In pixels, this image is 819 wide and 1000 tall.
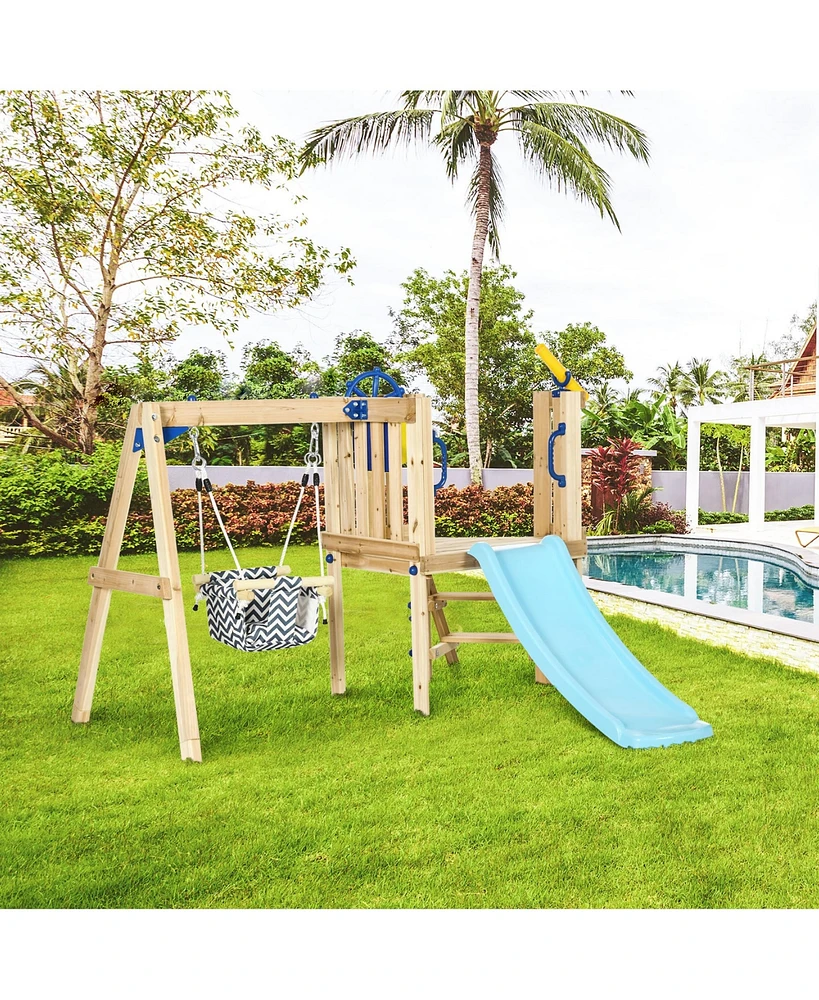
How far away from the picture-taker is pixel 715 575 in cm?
940

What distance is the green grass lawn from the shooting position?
9.23ft

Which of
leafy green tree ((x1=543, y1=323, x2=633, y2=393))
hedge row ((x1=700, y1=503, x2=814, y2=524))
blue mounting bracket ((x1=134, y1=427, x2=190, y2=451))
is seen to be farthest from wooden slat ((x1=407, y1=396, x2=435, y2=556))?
leafy green tree ((x1=543, y1=323, x2=633, y2=393))

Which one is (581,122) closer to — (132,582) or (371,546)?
(371,546)

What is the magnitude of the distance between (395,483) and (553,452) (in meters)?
0.91

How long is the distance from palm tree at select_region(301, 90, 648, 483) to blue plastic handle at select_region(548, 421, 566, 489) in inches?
296

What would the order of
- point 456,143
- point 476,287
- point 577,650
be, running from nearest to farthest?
point 577,650 → point 476,287 → point 456,143

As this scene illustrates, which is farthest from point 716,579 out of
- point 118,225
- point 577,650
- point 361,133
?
point 118,225

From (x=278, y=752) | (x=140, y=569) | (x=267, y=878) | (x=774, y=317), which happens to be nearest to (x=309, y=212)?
(x=140, y=569)

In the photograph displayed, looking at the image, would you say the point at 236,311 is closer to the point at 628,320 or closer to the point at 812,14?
the point at 812,14

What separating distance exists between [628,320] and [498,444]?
575 centimetres

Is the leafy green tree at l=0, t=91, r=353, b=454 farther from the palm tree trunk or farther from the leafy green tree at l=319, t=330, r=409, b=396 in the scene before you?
the leafy green tree at l=319, t=330, r=409, b=396

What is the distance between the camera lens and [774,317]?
2027 cm
